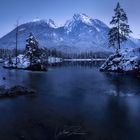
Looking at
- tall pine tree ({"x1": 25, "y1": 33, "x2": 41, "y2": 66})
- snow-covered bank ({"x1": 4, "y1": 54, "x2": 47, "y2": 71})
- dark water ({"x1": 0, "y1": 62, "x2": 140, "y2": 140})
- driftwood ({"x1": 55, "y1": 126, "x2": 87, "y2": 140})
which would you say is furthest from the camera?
tall pine tree ({"x1": 25, "y1": 33, "x2": 41, "y2": 66})

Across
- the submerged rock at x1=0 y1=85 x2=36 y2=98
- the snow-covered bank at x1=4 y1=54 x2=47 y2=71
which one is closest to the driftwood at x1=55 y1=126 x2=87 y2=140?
the submerged rock at x1=0 y1=85 x2=36 y2=98

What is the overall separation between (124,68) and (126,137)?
1462 inches

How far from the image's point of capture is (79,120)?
13227 mm

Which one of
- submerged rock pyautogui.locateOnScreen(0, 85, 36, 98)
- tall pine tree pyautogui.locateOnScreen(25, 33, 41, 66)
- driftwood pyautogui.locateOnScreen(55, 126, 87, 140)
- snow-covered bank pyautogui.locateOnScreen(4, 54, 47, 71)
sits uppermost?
tall pine tree pyautogui.locateOnScreen(25, 33, 41, 66)

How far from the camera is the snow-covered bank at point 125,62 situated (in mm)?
43531

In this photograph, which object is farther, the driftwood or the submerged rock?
the submerged rock

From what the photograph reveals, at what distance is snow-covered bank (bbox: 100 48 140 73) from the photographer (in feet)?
143

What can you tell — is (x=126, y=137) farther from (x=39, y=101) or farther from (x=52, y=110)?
(x=39, y=101)

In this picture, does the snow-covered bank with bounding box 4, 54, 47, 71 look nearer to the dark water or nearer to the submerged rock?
the submerged rock

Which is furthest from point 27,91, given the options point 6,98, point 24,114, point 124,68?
point 124,68

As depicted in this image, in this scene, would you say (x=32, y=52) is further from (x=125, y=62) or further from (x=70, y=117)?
(x=70, y=117)

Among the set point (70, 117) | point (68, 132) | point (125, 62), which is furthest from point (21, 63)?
point (68, 132)

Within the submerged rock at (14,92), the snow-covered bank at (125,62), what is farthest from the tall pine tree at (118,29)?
the submerged rock at (14,92)

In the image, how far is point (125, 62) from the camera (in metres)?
47.2
